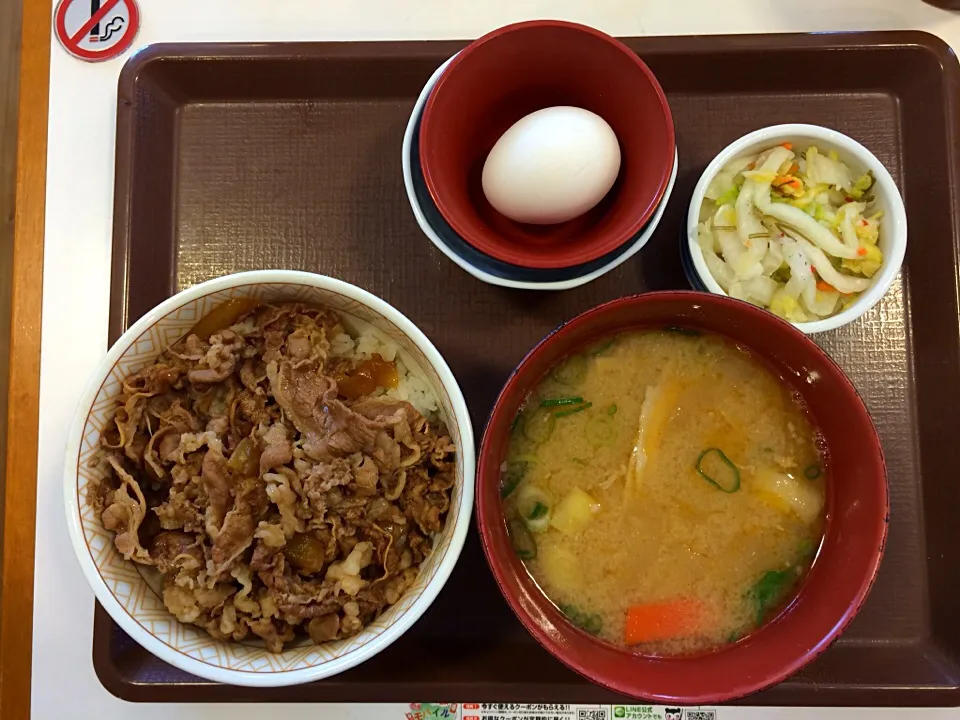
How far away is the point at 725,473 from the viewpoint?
1.27 metres

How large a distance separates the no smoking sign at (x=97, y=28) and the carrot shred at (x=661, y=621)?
1.57 meters

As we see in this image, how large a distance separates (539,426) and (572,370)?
12 cm

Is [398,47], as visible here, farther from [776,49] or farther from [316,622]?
[316,622]

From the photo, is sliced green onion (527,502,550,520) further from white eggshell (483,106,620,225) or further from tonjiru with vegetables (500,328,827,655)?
white eggshell (483,106,620,225)

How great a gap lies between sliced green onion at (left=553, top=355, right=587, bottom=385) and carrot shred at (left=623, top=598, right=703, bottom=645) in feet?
1.35

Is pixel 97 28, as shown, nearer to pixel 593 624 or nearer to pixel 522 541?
pixel 522 541

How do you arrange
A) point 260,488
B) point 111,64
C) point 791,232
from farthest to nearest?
1. point 111,64
2. point 791,232
3. point 260,488

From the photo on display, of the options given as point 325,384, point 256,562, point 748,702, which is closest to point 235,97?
point 325,384

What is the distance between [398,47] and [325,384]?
2.41ft

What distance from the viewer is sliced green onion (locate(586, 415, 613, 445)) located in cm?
128

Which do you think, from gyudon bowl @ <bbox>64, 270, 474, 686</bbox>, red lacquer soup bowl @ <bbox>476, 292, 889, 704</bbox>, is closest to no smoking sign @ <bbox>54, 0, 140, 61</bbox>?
gyudon bowl @ <bbox>64, 270, 474, 686</bbox>

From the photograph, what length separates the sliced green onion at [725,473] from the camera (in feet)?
4.17

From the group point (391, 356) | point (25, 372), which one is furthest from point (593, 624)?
point (25, 372)

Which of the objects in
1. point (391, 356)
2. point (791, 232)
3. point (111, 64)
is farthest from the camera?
point (111, 64)
